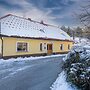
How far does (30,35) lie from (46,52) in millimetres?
5801

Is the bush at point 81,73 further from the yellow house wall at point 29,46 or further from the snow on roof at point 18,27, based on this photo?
the snow on roof at point 18,27

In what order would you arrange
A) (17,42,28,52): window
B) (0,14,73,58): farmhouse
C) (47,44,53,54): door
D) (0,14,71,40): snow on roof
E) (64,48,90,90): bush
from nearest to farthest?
(64,48,90,90): bush < (0,14,73,58): farmhouse < (0,14,71,40): snow on roof < (17,42,28,52): window < (47,44,53,54): door

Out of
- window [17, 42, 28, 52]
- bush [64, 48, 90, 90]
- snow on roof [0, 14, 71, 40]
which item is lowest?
bush [64, 48, 90, 90]

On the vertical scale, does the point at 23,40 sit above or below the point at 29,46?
above

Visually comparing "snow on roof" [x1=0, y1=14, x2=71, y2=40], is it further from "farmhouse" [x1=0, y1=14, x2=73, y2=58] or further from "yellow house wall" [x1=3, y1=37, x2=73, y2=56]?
"yellow house wall" [x1=3, y1=37, x2=73, y2=56]

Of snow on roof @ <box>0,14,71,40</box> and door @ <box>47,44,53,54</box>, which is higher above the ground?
snow on roof @ <box>0,14,71,40</box>

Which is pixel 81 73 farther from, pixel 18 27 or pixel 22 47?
pixel 18 27

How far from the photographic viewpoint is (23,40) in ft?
94.9

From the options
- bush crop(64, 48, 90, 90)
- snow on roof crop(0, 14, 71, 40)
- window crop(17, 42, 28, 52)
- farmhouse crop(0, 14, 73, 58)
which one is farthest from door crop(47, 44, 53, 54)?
bush crop(64, 48, 90, 90)

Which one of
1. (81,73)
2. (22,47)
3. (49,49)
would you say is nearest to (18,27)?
(22,47)

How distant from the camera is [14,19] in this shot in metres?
33.0

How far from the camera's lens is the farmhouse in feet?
86.2

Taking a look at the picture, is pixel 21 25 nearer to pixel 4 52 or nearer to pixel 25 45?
pixel 25 45

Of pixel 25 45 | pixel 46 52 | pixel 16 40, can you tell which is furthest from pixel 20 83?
pixel 46 52
